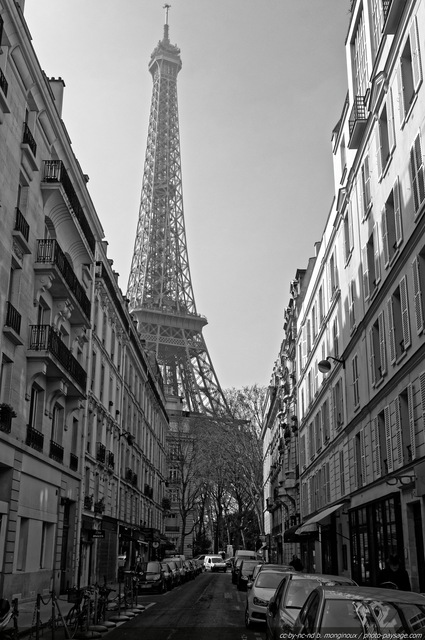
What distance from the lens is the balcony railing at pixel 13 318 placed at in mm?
22469

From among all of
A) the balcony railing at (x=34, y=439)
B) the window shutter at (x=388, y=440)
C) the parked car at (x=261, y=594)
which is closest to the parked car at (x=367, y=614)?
the parked car at (x=261, y=594)

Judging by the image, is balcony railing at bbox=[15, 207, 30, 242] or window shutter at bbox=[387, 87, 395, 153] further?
balcony railing at bbox=[15, 207, 30, 242]

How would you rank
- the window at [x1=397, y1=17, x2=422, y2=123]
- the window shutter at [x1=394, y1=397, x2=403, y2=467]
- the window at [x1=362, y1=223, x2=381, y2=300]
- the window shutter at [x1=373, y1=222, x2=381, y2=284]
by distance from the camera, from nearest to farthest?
the window at [x1=397, y1=17, x2=422, y2=123] → the window shutter at [x1=394, y1=397, x2=403, y2=467] → the window shutter at [x1=373, y1=222, x2=381, y2=284] → the window at [x1=362, y1=223, x2=381, y2=300]

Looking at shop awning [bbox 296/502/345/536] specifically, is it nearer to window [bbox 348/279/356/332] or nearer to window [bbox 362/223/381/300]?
window [bbox 348/279/356/332]

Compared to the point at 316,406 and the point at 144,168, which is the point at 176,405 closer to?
the point at 144,168

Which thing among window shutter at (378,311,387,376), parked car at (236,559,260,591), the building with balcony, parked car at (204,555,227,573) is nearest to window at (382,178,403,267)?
window shutter at (378,311,387,376)

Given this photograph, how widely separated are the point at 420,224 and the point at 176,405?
8531 centimetres

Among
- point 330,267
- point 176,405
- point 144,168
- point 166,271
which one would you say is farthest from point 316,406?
point 144,168

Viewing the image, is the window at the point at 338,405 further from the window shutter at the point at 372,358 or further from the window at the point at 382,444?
the window at the point at 382,444

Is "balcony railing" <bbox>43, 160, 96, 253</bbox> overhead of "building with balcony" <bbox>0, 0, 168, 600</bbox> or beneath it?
overhead

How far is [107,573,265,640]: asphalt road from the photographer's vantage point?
674 inches

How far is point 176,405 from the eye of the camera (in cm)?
10156

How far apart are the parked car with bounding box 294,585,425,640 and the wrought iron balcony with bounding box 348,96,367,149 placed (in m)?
20.0

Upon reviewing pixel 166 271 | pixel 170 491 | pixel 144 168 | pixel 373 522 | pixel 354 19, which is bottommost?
pixel 373 522
